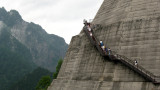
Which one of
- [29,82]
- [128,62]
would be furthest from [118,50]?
[29,82]

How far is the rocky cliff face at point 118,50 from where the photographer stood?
974 inches

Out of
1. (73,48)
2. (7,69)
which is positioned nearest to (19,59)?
(7,69)

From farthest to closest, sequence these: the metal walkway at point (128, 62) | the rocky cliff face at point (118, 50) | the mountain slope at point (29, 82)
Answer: the mountain slope at point (29, 82) < the rocky cliff face at point (118, 50) < the metal walkway at point (128, 62)

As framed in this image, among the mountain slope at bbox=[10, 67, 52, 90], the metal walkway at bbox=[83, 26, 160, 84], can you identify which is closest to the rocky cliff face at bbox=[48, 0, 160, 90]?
the metal walkway at bbox=[83, 26, 160, 84]

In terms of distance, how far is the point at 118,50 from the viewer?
27.7 metres

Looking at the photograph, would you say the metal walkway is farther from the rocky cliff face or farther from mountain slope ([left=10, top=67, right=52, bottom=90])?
mountain slope ([left=10, top=67, right=52, bottom=90])

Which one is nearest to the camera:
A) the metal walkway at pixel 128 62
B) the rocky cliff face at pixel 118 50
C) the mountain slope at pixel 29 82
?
the metal walkway at pixel 128 62

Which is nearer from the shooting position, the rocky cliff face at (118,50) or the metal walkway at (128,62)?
the metal walkway at (128,62)

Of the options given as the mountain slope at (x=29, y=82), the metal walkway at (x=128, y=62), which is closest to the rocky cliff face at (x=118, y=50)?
the metal walkway at (x=128, y=62)

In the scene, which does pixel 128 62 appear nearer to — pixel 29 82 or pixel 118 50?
pixel 118 50

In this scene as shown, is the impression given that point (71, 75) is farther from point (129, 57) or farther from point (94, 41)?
point (129, 57)

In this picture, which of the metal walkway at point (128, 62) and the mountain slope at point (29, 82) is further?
the mountain slope at point (29, 82)

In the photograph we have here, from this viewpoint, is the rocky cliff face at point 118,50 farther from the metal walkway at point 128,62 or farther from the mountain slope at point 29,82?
the mountain slope at point 29,82

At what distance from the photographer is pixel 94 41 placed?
3097 centimetres
